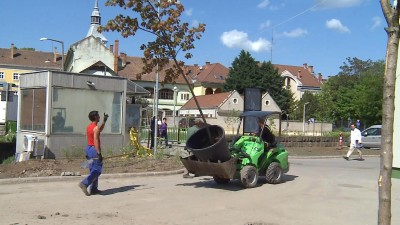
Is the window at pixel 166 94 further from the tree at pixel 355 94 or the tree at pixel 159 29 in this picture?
the tree at pixel 159 29

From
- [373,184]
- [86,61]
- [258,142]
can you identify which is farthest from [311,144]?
[86,61]

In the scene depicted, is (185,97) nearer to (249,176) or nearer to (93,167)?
(249,176)

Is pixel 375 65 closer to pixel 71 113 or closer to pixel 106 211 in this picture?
pixel 71 113

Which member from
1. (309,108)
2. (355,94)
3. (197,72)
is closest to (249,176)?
(355,94)

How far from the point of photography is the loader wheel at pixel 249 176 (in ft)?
38.2

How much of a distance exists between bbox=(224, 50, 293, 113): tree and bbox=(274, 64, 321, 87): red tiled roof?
2506 centimetres

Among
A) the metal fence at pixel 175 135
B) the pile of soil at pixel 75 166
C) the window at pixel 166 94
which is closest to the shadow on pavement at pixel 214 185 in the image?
the pile of soil at pixel 75 166

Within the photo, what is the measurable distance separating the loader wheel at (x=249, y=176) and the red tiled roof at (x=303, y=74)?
9970 centimetres

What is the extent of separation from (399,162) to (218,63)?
307 ft

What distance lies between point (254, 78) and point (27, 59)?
166 ft

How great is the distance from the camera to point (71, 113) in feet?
55.7

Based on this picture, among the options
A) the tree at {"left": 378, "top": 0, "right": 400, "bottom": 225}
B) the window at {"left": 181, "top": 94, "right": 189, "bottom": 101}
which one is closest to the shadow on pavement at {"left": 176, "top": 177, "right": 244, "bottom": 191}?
the tree at {"left": 378, "top": 0, "right": 400, "bottom": 225}

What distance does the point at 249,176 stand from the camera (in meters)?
11.8

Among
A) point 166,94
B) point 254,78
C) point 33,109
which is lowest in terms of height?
point 33,109
